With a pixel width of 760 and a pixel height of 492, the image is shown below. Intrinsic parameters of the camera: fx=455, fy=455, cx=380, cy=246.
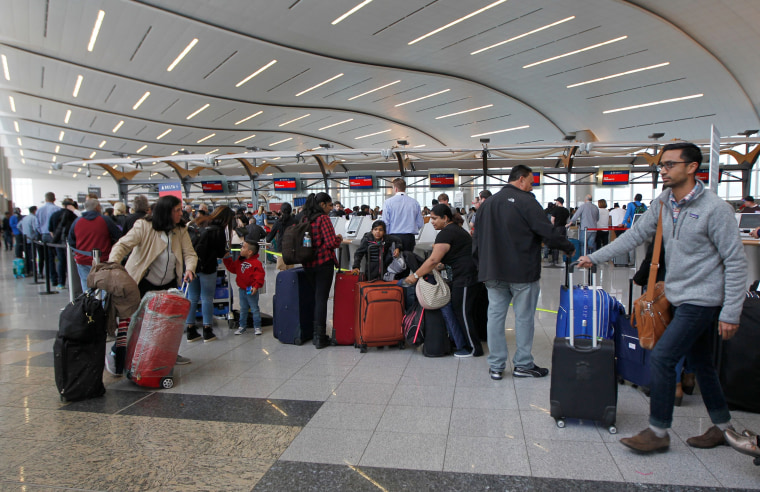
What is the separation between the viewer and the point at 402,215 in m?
6.66

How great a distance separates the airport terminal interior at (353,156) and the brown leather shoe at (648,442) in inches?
2.3

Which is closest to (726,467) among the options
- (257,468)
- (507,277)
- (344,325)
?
(507,277)

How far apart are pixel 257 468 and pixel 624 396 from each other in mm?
2756

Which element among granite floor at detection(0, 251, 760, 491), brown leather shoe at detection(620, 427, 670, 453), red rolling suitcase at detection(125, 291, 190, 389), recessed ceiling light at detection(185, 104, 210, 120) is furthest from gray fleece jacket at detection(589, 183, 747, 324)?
→ recessed ceiling light at detection(185, 104, 210, 120)

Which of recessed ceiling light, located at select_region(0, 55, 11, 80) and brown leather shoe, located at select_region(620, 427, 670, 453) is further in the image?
recessed ceiling light, located at select_region(0, 55, 11, 80)

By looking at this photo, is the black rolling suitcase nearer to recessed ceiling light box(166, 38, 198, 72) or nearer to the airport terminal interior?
the airport terminal interior

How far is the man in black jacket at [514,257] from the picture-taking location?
148 inches

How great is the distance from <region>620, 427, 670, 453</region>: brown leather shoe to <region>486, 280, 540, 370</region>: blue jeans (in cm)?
129

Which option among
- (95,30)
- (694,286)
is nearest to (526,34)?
(95,30)

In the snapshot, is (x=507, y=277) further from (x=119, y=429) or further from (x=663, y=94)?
(x=663, y=94)

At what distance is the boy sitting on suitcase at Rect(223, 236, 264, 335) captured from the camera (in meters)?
5.66

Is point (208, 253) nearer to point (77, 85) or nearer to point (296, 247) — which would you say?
point (296, 247)

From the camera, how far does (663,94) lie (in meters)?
23.0

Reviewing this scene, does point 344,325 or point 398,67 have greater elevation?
point 398,67
